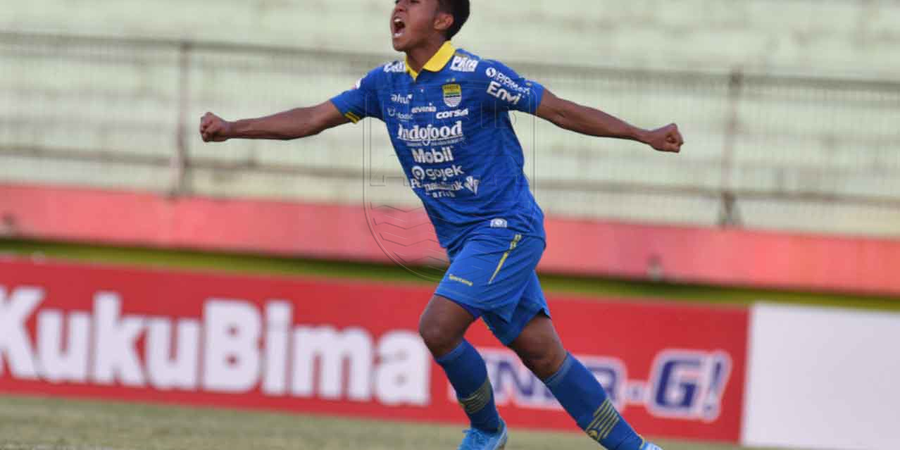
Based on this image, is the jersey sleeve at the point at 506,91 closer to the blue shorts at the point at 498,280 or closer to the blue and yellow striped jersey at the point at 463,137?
the blue and yellow striped jersey at the point at 463,137

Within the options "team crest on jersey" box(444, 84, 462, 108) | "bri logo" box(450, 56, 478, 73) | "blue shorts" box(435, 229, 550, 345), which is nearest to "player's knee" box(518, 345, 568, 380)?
"blue shorts" box(435, 229, 550, 345)

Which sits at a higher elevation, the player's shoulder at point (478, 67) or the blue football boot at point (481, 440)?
the player's shoulder at point (478, 67)

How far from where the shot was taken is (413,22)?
534 centimetres

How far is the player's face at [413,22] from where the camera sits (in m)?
5.32

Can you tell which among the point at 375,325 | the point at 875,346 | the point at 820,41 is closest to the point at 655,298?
the point at 875,346

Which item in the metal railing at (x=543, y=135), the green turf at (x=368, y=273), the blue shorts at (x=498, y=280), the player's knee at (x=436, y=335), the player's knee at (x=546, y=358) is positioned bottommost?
the green turf at (x=368, y=273)

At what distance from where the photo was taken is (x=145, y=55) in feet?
38.1

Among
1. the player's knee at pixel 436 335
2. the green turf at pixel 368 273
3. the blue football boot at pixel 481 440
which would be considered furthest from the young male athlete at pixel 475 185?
the green turf at pixel 368 273

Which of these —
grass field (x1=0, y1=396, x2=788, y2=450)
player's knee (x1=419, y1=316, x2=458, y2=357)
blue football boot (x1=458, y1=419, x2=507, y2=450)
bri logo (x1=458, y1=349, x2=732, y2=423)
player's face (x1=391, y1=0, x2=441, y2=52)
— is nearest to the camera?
player's knee (x1=419, y1=316, x2=458, y2=357)

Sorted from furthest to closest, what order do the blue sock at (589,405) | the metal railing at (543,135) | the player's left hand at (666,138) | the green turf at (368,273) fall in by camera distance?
the metal railing at (543,135) < the green turf at (368,273) < the blue sock at (589,405) < the player's left hand at (666,138)

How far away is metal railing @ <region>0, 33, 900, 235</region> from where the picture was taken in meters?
11.1

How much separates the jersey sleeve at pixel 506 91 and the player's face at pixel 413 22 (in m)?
0.29

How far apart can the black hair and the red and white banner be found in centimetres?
429

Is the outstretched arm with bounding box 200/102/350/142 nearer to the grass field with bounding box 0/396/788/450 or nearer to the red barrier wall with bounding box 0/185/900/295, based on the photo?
the grass field with bounding box 0/396/788/450
